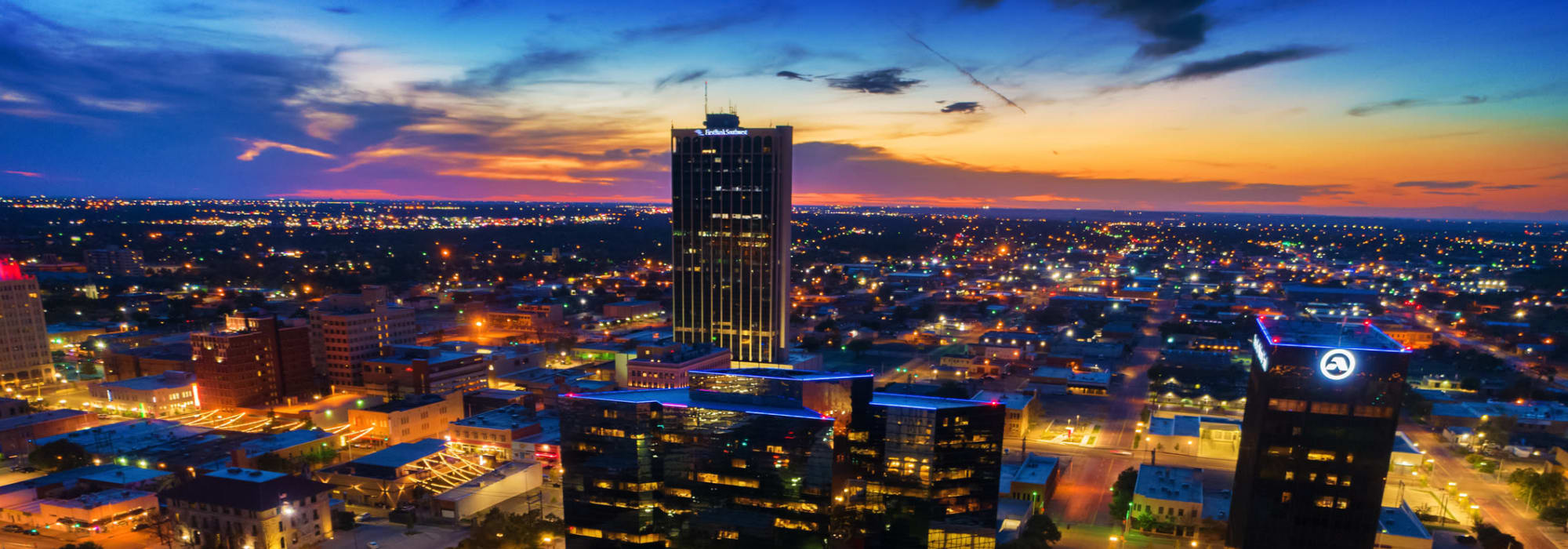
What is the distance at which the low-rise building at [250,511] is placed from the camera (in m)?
52.6

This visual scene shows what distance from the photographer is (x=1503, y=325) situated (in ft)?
449

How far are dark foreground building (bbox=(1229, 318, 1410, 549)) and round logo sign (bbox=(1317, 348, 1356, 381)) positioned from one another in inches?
1.8

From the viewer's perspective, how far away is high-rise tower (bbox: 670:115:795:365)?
315 feet

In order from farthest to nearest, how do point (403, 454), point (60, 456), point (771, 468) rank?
point (403, 454)
point (60, 456)
point (771, 468)

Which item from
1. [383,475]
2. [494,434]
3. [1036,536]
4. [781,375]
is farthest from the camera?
[494,434]

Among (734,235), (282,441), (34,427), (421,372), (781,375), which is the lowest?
(282,441)

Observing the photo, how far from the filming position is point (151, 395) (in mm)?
87875

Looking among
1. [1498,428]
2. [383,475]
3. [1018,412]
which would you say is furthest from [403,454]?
[1498,428]

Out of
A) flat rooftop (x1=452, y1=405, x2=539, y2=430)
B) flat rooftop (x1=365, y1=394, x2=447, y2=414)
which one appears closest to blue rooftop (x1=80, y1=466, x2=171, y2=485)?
flat rooftop (x1=365, y1=394, x2=447, y2=414)

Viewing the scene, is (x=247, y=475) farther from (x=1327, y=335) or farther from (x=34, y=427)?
(x=1327, y=335)

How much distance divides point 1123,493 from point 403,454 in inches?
2484

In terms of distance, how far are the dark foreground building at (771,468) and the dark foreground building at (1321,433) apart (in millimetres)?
15590

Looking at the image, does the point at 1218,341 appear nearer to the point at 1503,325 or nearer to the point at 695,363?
the point at 1503,325

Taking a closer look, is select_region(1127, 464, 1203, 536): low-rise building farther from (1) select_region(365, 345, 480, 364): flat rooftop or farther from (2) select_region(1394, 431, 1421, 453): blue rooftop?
(1) select_region(365, 345, 480, 364): flat rooftop
